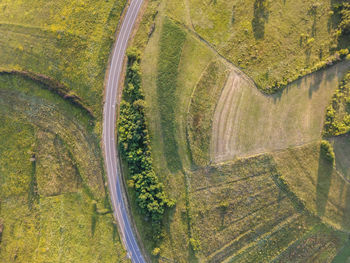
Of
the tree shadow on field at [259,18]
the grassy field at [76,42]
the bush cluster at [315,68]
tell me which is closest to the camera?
the bush cluster at [315,68]

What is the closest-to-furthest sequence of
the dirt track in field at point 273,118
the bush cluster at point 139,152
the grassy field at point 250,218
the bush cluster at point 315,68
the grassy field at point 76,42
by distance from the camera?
the bush cluster at point 139,152 → the bush cluster at point 315,68 → the grassy field at point 250,218 → the dirt track in field at point 273,118 → the grassy field at point 76,42

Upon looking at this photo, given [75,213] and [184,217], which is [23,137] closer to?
[75,213]

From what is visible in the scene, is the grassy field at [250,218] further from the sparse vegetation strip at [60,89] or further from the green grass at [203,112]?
the sparse vegetation strip at [60,89]

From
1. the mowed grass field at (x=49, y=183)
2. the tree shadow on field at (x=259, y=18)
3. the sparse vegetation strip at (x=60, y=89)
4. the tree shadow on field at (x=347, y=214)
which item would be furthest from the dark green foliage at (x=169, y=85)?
the tree shadow on field at (x=347, y=214)

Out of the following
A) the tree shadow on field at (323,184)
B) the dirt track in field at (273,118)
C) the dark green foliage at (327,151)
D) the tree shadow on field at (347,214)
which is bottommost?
the tree shadow on field at (347,214)

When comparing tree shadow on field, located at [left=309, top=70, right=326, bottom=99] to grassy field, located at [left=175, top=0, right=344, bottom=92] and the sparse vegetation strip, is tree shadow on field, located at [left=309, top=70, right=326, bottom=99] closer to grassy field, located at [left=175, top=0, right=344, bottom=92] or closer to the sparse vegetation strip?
grassy field, located at [left=175, top=0, right=344, bottom=92]

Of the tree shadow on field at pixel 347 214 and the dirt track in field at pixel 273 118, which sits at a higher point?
the dirt track in field at pixel 273 118

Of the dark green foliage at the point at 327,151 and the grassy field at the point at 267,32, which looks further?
the grassy field at the point at 267,32

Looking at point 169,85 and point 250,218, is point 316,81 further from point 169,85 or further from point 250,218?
point 250,218
